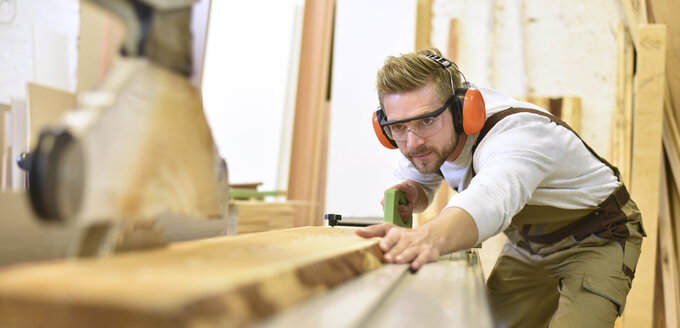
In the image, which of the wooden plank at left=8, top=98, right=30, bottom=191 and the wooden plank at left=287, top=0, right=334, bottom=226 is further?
the wooden plank at left=287, top=0, right=334, bottom=226

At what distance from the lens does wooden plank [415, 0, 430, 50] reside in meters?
4.18

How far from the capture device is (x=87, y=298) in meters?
0.44

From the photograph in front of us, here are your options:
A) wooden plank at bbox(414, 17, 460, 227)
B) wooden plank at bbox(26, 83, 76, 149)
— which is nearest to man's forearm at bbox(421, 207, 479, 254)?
wooden plank at bbox(26, 83, 76, 149)

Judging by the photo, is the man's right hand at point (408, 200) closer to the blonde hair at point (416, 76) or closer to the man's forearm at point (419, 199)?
the man's forearm at point (419, 199)

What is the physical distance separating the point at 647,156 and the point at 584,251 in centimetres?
133

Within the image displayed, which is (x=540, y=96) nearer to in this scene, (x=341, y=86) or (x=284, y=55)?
(x=341, y=86)

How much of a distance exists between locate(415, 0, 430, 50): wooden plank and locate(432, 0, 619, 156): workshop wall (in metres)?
0.07

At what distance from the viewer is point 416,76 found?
6.12ft

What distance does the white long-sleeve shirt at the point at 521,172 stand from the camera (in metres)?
1.38

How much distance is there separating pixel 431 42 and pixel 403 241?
319 cm

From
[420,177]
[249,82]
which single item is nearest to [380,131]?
[420,177]

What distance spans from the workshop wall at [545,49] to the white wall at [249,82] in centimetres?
133

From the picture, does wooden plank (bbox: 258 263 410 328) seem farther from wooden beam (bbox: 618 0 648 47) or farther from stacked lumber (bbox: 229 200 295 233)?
wooden beam (bbox: 618 0 648 47)

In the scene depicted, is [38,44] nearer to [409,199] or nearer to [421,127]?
[421,127]
